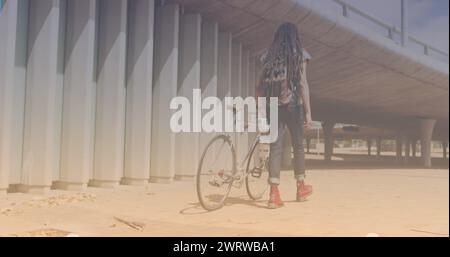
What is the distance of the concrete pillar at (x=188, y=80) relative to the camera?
397 inches

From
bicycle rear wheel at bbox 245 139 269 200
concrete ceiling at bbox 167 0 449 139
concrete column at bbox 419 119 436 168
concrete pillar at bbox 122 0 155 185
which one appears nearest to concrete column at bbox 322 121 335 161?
concrete ceiling at bbox 167 0 449 139

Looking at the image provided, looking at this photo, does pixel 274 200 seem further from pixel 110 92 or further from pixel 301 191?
pixel 110 92

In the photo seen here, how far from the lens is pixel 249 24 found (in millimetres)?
11805

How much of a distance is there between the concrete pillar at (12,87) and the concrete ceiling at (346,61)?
12.8ft

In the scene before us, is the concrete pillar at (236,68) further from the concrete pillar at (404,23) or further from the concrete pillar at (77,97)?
the concrete pillar at (404,23)

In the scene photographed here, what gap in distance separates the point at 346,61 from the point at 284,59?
11.1 m

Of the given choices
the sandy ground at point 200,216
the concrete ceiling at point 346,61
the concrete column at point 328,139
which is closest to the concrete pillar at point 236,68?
the concrete ceiling at point 346,61

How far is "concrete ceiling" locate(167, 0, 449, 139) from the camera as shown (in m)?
11.3

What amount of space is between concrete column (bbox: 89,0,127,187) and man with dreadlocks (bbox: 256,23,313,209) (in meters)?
3.08

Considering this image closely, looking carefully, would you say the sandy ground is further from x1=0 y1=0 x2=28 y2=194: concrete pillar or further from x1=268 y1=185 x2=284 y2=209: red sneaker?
x1=0 y1=0 x2=28 y2=194: concrete pillar

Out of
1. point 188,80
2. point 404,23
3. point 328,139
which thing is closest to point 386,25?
point 404,23

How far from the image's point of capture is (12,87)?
21.6 feet
